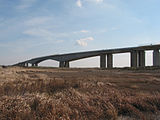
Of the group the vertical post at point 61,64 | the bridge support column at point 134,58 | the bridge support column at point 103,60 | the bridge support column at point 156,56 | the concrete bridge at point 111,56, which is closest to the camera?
the bridge support column at point 156,56

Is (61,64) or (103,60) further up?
(103,60)

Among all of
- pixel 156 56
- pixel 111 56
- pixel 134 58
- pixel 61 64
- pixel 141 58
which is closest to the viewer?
pixel 156 56

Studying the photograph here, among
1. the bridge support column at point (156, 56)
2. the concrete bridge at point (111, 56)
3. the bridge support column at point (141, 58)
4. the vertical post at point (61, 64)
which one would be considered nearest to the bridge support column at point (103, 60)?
the concrete bridge at point (111, 56)

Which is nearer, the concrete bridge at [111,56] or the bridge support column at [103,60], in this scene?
the concrete bridge at [111,56]

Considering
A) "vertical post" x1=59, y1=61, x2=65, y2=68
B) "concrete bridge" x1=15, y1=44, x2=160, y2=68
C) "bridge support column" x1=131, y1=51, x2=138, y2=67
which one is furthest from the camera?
"vertical post" x1=59, y1=61, x2=65, y2=68

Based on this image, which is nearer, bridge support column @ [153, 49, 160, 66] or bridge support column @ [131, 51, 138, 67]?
bridge support column @ [153, 49, 160, 66]

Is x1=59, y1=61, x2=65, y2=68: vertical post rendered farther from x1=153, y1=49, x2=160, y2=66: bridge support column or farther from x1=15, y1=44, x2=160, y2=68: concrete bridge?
x1=153, y1=49, x2=160, y2=66: bridge support column

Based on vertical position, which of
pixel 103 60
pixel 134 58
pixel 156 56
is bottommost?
pixel 103 60

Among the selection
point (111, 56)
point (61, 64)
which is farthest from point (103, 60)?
point (61, 64)

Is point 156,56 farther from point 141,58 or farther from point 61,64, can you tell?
point 61,64

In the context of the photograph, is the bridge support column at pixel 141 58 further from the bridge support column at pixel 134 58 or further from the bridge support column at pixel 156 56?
the bridge support column at pixel 156 56

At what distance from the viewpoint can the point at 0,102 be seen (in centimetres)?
459

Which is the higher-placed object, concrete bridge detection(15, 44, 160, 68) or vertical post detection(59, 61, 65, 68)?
concrete bridge detection(15, 44, 160, 68)

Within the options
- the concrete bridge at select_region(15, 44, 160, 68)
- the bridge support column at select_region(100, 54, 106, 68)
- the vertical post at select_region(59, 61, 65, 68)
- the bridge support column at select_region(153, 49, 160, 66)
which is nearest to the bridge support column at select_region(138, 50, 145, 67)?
the concrete bridge at select_region(15, 44, 160, 68)
